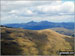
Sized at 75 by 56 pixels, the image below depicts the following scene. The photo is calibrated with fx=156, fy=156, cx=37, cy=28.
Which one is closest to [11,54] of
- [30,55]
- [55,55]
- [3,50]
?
[3,50]

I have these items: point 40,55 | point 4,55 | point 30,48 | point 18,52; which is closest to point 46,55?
point 40,55

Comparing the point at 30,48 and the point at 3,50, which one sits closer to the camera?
the point at 3,50

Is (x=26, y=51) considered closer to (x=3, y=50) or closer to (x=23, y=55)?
(x=23, y=55)

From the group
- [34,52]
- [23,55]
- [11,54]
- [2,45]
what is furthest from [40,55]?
[2,45]

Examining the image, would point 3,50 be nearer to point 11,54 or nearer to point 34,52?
point 11,54

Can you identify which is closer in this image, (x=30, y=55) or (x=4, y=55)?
(x=4, y=55)

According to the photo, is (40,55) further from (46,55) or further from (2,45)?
(2,45)

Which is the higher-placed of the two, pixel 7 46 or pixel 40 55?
pixel 7 46
